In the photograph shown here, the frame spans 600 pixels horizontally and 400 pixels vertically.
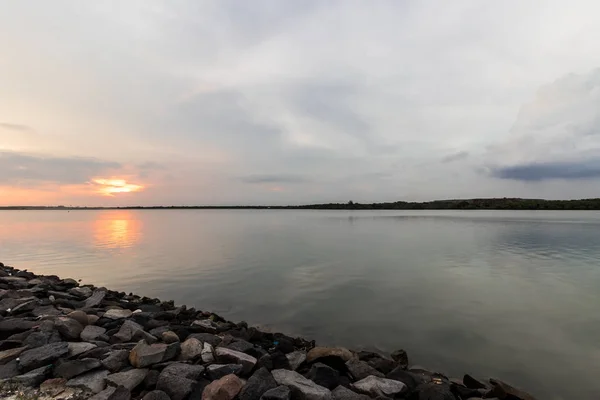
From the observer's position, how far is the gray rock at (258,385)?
4836mm

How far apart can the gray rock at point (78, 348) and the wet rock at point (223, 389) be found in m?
2.71

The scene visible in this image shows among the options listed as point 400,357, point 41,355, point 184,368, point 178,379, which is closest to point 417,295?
point 400,357

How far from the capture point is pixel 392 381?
5711 mm

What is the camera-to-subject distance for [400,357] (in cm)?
780

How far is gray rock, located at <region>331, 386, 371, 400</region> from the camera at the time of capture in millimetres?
5047

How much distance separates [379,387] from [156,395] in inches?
129

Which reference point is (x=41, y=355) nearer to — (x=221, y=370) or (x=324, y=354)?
(x=221, y=370)

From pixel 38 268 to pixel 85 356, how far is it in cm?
1920

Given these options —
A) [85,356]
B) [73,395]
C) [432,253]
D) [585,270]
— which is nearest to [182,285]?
[85,356]

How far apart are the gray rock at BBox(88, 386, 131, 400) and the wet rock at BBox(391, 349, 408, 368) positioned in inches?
214

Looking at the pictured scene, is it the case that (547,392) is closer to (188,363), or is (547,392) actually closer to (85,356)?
(188,363)

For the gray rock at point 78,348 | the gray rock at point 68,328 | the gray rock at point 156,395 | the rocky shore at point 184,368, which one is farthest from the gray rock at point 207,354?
the gray rock at point 68,328

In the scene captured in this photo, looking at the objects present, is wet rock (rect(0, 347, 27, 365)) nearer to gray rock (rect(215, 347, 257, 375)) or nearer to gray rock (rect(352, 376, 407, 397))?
gray rock (rect(215, 347, 257, 375))

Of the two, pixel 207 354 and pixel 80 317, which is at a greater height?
pixel 80 317
